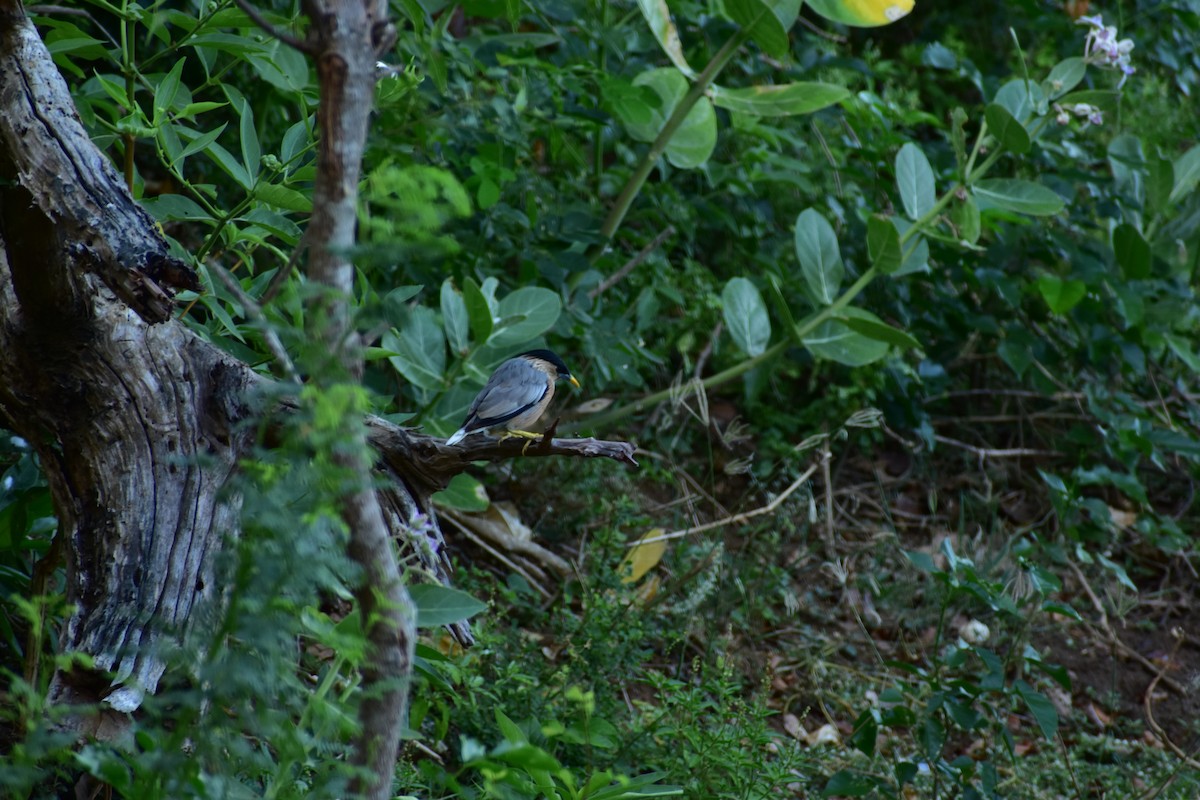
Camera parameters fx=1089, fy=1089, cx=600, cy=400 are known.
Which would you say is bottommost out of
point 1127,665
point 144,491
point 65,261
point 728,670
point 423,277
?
point 1127,665

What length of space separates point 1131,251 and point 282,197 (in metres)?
3.51

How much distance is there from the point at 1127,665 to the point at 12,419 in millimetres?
4014

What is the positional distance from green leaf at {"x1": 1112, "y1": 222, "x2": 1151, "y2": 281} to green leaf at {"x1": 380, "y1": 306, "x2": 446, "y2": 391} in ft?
9.57

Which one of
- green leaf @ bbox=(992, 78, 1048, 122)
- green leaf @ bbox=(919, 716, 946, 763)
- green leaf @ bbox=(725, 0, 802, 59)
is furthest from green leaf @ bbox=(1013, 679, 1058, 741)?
green leaf @ bbox=(725, 0, 802, 59)

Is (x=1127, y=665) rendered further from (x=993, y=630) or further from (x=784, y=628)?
(x=784, y=628)

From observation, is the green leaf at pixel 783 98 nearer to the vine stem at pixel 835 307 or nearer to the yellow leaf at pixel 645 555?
the vine stem at pixel 835 307

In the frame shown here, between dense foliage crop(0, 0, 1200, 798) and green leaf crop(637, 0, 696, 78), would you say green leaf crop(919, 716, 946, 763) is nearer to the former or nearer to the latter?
dense foliage crop(0, 0, 1200, 798)

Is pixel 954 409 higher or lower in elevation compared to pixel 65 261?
lower

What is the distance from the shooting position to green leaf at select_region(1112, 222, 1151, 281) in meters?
4.46

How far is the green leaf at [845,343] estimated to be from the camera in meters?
3.89

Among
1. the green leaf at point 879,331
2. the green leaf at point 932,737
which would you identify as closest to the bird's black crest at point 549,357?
the green leaf at point 879,331

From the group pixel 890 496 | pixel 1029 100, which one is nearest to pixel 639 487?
pixel 890 496

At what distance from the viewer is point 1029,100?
3945 millimetres

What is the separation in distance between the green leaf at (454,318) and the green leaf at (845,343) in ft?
4.38
